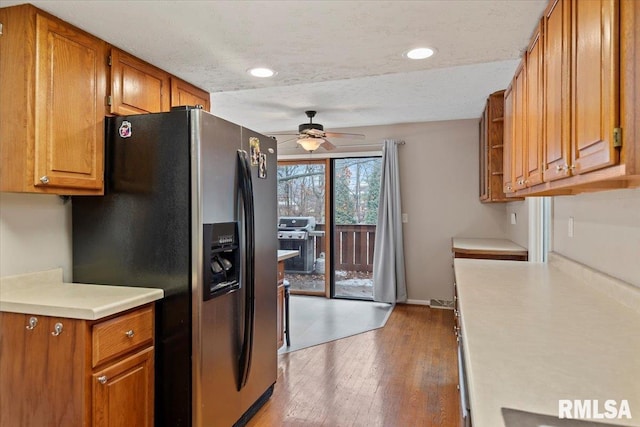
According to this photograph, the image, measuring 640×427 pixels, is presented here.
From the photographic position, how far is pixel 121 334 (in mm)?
1690

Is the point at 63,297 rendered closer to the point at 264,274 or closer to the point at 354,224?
the point at 264,274

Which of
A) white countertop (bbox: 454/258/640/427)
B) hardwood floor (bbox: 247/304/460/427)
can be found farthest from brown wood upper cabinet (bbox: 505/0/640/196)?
hardwood floor (bbox: 247/304/460/427)

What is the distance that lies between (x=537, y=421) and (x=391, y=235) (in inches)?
169

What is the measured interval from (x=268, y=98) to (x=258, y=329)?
240cm

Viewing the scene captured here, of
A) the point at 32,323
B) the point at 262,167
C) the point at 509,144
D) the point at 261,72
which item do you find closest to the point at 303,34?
the point at 261,72

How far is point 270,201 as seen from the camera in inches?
101

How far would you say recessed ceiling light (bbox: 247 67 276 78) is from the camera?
8.01 ft

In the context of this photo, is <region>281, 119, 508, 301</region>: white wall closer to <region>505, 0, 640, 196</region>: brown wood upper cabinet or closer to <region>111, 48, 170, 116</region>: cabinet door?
<region>505, 0, 640, 196</region>: brown wood upper cabinet

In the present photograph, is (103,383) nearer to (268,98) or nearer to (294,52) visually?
(294,52)

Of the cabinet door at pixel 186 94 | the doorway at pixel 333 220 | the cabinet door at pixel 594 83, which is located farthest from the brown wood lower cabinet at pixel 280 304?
the cabinet door at pixel 594 83

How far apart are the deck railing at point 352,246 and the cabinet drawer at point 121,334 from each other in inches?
150

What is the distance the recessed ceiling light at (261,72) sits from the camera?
244cm

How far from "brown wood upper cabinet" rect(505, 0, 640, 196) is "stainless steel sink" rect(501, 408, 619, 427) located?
0.60 metres

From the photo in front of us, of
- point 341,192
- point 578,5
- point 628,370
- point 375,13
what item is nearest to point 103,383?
point 628,370
